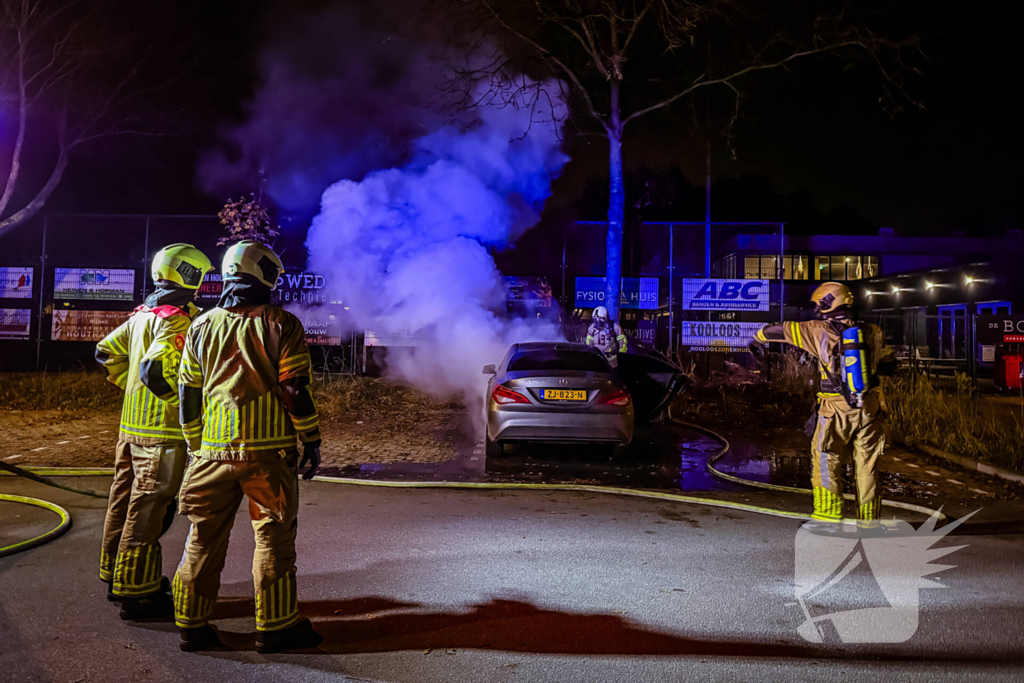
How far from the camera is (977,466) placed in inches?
305

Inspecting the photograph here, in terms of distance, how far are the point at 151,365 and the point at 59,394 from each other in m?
11.8

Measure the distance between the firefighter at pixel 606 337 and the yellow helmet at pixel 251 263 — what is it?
26.4 ft

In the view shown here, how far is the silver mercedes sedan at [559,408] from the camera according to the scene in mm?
7645

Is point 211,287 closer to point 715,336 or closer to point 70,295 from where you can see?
point 70,295

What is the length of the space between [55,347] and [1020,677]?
21904mm

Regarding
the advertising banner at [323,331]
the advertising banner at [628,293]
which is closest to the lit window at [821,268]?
the advertising banner at [628,293]

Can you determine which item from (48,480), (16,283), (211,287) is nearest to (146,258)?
(211,287)

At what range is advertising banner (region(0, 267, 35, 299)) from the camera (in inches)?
778

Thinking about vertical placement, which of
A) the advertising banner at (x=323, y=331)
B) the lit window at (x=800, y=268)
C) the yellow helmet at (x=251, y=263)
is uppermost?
the lit window at (x=800, y=268)

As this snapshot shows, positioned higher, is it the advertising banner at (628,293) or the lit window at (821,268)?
the lit window at (821,268)

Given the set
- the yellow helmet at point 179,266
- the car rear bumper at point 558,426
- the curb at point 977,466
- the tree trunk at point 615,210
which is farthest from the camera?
the tree trunk at point 615,210

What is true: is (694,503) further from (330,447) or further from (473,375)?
(473,375)

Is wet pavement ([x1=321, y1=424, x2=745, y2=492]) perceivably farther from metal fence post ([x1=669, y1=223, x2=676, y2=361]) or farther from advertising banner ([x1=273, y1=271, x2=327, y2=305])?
advertising banner ([x1=273, y1=271, x2=327, y2=305])

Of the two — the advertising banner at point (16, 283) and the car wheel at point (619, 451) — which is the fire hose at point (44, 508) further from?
the advertising banner at point (16, 283)
